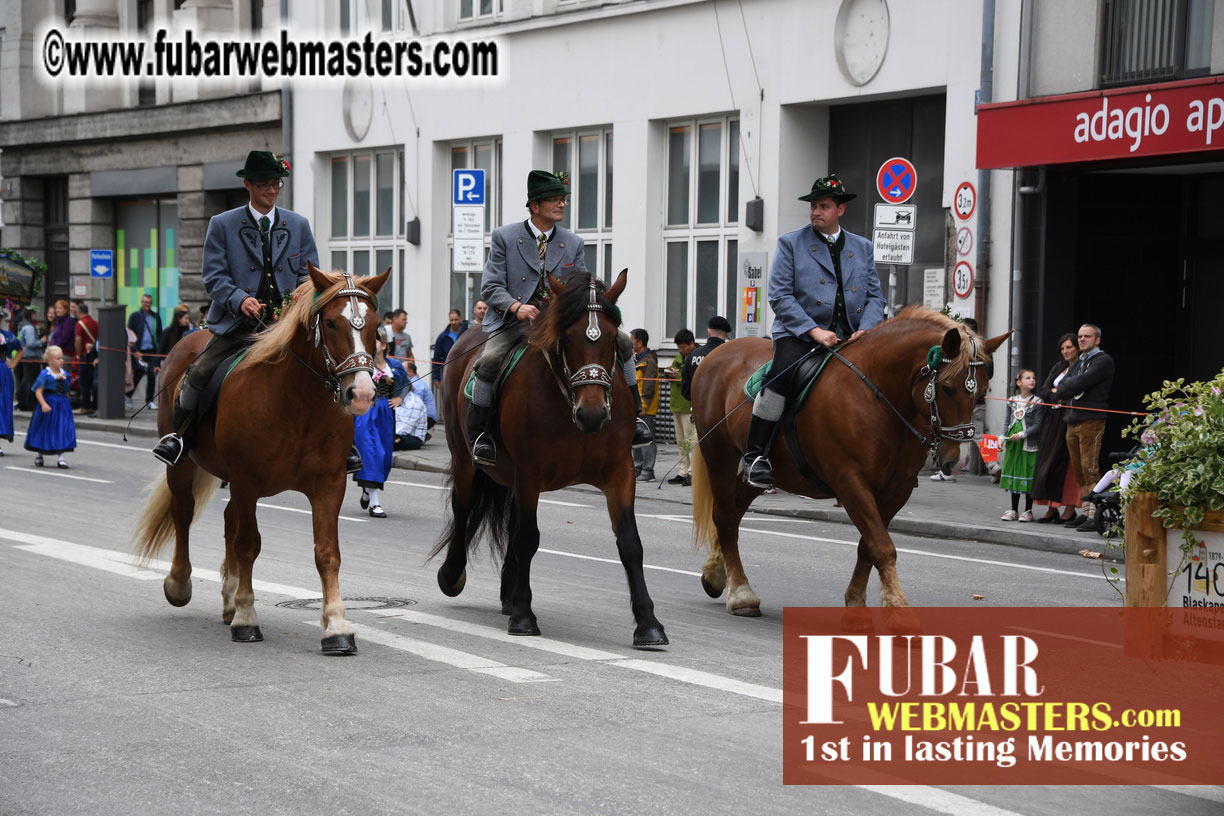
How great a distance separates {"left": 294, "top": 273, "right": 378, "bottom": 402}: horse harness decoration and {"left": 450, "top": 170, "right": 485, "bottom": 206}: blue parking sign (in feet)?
41.4

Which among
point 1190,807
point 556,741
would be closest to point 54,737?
point 556,741

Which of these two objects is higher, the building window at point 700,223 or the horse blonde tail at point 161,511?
the building window at point 700,223

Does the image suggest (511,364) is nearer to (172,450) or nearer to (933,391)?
(172,450)

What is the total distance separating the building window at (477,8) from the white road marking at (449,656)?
2187cm

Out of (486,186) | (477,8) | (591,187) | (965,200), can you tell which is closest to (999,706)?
(965,200)

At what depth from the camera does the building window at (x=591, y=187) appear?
2731 cm

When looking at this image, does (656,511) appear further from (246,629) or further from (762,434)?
(246,629)

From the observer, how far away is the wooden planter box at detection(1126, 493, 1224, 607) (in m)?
6.55

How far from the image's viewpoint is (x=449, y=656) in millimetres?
8250

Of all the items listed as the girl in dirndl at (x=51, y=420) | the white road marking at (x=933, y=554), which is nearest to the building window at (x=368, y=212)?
the girl in dirndl at (x=51, y=420)

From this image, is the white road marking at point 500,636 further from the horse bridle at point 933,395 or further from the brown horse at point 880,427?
the horse bridle at point 933,395

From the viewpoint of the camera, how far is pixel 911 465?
9078mm

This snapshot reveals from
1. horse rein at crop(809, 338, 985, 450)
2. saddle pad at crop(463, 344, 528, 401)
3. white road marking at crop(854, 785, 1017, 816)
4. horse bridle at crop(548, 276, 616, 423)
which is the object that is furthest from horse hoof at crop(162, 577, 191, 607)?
white road marking at crop(854, 785, 1017, 816)

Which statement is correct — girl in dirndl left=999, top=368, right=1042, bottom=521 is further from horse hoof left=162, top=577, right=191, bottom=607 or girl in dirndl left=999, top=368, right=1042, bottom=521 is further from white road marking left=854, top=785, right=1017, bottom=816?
white road marking left=854, top=785, right=1017, bottom=816
